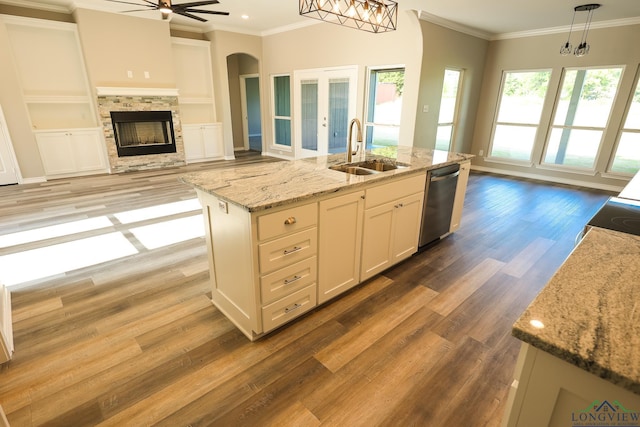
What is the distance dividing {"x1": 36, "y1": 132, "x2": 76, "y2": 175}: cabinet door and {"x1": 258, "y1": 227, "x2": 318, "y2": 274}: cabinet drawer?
5858 millimetres

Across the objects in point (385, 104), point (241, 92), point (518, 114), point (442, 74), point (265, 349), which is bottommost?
point (265, 349)

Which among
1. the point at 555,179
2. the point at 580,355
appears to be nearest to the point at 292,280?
the point at 580,355

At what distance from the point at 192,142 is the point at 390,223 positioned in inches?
233

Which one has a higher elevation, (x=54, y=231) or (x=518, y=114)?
(x=518, y=114)

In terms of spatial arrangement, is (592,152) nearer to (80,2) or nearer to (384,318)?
(384,318)

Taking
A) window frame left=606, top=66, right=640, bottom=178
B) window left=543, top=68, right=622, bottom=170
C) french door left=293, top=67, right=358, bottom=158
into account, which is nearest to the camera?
window frame left=606, top=66, right=640, bottom=178

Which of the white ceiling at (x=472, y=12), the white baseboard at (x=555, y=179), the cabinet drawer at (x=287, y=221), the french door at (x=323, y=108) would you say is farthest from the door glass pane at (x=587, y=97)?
the cabinet drawer at (x=287, y=221)

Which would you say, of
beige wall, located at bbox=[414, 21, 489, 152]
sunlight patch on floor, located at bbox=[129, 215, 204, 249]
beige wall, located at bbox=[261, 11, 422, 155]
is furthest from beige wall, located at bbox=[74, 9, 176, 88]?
beige wall, located at bbox=[414, 21, 489, 152]

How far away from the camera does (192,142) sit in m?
7.20

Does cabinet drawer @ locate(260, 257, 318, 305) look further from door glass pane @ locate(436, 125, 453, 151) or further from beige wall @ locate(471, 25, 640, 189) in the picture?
beige wall @ locate(471, 25, 640, 189)

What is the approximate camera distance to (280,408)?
1.61m

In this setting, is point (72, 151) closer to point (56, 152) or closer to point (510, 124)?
point (56, 152)

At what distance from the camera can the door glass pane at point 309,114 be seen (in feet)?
23.3

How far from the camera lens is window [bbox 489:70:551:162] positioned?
627 cm
